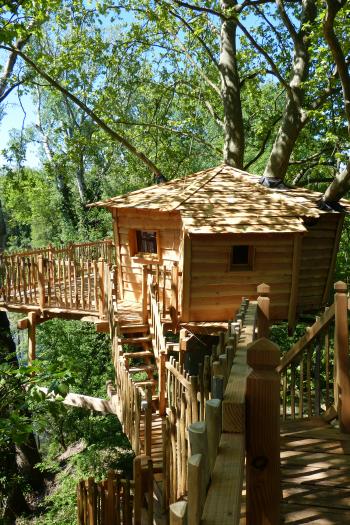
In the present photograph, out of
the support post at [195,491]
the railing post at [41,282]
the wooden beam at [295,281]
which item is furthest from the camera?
the railing post at [41,282]

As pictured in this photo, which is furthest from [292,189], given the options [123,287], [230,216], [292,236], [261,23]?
[261,23]

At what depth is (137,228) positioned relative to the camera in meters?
11.5

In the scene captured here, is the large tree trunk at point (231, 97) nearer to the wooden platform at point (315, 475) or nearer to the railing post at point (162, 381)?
the railing post at point (162, 381)

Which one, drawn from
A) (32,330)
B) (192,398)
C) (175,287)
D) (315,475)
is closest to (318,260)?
(175,287)

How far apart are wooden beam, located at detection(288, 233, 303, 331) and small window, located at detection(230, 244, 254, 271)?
1.09 meters

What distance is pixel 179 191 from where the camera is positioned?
1109cm

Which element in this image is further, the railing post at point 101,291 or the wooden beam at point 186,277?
the railing post at point 101,291

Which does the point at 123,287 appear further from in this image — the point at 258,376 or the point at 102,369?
the point at 258,376

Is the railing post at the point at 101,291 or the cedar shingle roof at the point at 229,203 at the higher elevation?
the cedar shingle roof at the point at 229,203

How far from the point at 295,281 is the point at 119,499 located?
7.03 m

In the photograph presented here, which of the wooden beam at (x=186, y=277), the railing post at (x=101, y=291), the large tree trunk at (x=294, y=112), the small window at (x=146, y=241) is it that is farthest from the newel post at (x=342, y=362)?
the large tree trunk at (x=294, y=112)

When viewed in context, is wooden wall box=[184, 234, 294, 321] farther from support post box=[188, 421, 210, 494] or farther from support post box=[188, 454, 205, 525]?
support post box=[188, 454, 205, 525]

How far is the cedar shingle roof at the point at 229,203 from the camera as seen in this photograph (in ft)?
31.0

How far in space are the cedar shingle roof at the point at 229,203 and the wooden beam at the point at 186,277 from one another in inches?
27.1
